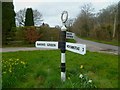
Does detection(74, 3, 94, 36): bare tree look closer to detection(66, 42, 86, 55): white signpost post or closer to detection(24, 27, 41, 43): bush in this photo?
detection(24, 27, 41, 43): bush

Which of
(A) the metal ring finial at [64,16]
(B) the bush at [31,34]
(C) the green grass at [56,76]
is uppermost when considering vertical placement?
(A) the metal ring finial at [64,16]

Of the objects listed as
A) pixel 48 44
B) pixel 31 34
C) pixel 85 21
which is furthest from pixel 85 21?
pixel 48 44

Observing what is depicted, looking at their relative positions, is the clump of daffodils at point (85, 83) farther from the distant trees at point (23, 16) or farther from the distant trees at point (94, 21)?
the distant trees at point (23, 16)

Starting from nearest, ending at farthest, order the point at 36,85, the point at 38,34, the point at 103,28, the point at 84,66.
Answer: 1. the point at 36,85
2. the point at 84,66
3. the point at 38,34
4. the point at 103,28

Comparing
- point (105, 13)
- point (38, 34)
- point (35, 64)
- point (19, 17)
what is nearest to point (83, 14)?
point (105, 13)

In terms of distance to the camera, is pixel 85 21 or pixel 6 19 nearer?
A: pixel 6 19

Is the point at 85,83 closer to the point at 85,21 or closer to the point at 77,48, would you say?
the point at 77,48

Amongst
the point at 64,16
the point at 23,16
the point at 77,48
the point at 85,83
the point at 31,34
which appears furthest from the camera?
the point at 23,16

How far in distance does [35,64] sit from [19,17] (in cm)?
4295

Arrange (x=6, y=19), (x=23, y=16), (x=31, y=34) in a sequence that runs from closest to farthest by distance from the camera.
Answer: (x=6, y=19) < (x=31, y=34) < (x=23, y=16)

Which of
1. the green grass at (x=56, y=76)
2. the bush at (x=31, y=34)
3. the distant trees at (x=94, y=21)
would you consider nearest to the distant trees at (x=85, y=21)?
the distant trees at (x=94, y=21)

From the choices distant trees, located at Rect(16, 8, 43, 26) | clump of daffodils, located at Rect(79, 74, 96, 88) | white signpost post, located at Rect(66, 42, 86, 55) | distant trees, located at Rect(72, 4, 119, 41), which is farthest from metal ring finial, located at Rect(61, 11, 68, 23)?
distant trees, located at Rect(16, 8, 43, 26)

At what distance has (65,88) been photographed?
17.9ft

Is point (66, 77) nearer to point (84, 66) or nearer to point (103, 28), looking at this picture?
point (84, 66)
